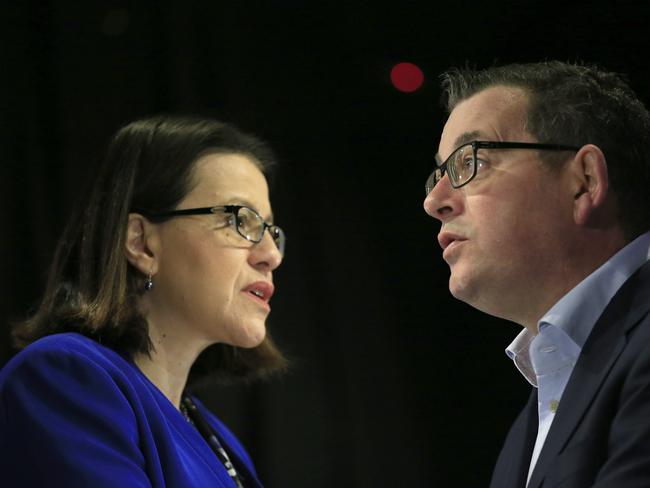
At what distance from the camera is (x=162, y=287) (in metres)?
2.29

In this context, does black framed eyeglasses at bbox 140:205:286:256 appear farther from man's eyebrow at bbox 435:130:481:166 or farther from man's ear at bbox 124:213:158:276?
man's eyebrow at bbox 435:130:481:166

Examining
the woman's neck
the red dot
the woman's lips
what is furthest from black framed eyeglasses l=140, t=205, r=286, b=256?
the red dot

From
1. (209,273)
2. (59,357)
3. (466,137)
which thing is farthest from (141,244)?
(466,137)

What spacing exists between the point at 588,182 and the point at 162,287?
113 centimetres

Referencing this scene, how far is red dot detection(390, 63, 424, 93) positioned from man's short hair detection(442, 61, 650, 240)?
3.59ft

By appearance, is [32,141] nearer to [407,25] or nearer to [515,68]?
[407,25]

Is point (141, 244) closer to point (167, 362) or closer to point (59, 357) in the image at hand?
point (167, 362)

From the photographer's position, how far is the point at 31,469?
1760 millimetres

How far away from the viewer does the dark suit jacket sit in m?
1.29

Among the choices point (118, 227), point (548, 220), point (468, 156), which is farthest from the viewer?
point (118, 227)

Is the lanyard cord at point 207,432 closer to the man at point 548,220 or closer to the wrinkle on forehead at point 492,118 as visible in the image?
the man at point 548,220

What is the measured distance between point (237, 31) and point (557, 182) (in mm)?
1644

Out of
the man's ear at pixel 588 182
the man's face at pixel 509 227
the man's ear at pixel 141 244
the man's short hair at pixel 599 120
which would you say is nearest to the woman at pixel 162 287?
the man's ear at pixel 141 244

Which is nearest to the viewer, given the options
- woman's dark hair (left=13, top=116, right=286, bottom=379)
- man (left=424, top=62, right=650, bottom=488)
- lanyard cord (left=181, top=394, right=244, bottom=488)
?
man (left=424, top=62, right=650, bottom=488)
